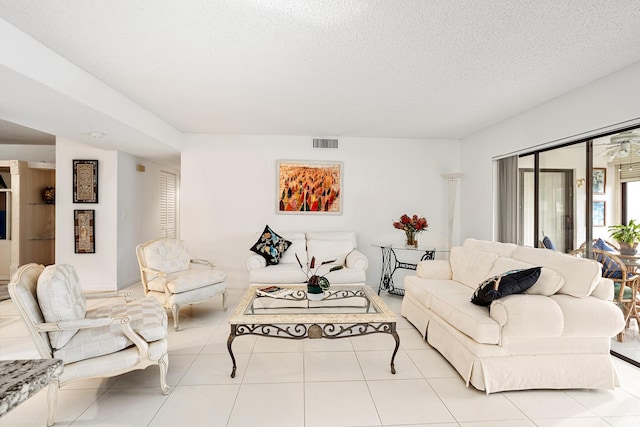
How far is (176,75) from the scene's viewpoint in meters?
2.86

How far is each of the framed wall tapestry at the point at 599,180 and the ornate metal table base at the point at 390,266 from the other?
2071 mm

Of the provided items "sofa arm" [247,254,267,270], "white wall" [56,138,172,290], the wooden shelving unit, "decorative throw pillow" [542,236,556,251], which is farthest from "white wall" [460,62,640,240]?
the wooden shelving unit

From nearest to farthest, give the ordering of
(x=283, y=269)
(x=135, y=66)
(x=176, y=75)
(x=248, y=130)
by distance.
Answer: (x=135, y=66) → (x=176, y=75) → (x=283, y=269) → (x=248, y=130)

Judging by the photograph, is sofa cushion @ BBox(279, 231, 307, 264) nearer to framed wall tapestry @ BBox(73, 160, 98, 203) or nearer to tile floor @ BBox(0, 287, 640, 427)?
tile floor @ BBox(0, 287, 640, 427)

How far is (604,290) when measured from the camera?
2.29 m

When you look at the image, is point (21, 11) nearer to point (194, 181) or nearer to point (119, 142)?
point (119, 142)

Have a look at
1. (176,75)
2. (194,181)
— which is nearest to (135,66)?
(176,75)

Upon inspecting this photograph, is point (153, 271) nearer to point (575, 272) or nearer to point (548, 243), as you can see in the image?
point (575, 272)

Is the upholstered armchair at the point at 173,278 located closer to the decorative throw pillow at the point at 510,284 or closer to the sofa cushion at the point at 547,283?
the decorative throw pillow at the point at 510,284

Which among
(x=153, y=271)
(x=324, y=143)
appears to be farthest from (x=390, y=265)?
(x=153, y=271)

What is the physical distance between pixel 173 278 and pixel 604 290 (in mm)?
4070

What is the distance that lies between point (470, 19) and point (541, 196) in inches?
107

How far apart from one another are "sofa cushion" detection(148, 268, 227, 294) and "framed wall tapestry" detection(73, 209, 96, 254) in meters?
2.10

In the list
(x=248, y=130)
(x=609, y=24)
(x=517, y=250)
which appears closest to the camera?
(x=609, y=24)
